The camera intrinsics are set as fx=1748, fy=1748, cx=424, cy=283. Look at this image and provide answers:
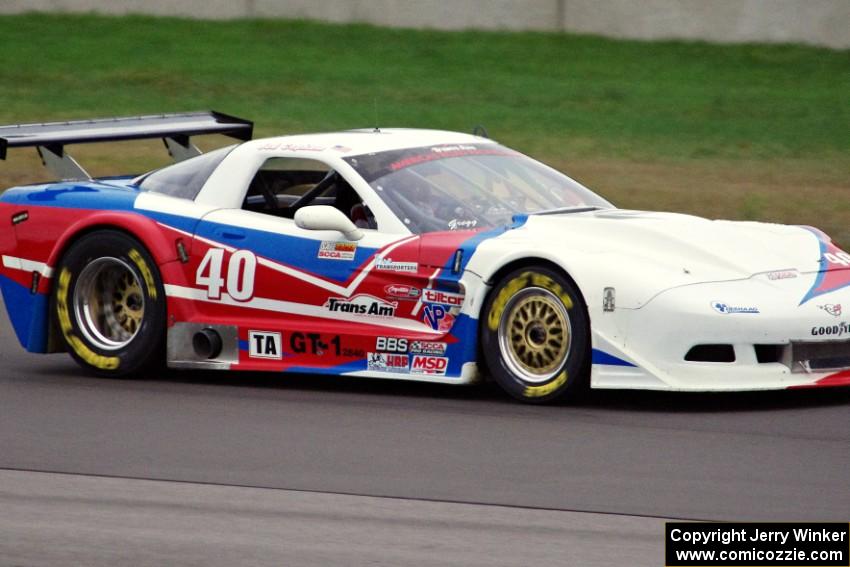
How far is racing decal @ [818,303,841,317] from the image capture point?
780 centimetres

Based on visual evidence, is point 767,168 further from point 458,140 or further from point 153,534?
point 153,534

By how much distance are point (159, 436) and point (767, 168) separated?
11398 mm

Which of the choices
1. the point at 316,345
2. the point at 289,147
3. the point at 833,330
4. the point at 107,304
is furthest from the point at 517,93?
the point at 833,330

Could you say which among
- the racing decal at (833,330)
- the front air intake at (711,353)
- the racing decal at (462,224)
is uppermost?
the racing decal at (462,224)

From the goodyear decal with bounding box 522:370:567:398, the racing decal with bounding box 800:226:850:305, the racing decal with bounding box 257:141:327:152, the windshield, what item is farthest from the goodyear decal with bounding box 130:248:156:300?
the racing decal with bounding box 800:226:850:305

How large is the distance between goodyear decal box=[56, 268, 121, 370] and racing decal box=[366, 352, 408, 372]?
1.63m

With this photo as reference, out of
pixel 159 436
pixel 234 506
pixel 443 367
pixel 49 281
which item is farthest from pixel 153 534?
pixel 49 281

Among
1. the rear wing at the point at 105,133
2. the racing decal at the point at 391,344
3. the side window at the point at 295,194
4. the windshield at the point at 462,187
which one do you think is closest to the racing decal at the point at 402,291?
the racing decal at the point at 391,344

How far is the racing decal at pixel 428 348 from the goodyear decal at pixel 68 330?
1876 millimetres

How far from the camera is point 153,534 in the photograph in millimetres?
5891

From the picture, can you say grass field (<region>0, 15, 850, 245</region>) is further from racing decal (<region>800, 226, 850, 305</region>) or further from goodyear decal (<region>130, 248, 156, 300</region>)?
goodyear decal (<region>130, 248, 156, 300</region>)

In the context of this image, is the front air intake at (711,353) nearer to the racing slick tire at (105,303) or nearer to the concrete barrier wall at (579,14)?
the racing slick tire at (105,303)

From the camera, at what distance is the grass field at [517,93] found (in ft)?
58.0

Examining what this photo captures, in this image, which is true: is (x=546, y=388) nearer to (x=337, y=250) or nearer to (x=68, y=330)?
(x=337, y=250)
